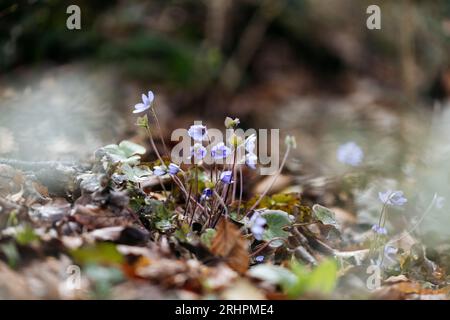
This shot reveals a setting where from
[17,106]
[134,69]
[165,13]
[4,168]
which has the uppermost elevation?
[165,13]

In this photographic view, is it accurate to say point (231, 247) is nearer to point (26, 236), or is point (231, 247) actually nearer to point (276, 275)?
point (276, 275)

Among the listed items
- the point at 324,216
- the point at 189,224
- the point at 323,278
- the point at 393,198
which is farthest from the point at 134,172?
the point at 393,198

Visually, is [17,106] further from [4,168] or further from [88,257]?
[88,257]

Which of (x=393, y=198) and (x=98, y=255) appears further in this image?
(x=393, y=198)

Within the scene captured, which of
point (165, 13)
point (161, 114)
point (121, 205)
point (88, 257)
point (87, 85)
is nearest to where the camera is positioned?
point (88, 257)

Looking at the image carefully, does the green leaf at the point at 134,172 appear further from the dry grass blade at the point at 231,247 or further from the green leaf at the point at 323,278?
the green leaf at the point at 323,278

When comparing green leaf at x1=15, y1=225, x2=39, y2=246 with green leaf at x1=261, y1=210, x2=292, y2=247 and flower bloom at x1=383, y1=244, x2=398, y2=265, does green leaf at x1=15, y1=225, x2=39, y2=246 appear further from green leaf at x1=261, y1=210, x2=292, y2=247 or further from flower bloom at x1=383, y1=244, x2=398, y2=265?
flower bloom at x1=383, y1=244, x2=398, y2=265

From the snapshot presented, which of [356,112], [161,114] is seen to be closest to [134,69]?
[161,114]
